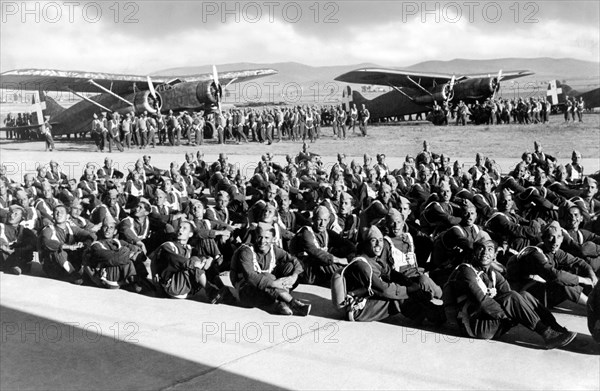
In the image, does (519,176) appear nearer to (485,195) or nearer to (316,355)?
(485,195)

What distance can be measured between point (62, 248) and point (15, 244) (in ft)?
2.72

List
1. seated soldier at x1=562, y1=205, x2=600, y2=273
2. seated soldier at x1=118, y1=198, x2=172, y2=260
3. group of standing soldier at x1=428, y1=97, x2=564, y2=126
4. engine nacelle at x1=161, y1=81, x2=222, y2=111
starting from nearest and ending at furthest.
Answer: seated soldier at x1=562, y1=205, x2=600, y2=273
seated soldier at x1=118, y1=198, x2=172, y2=260
engine nacelle at x1=161, y1=81, x2=222, y2=111
group of standing soldier at x1=428, y1=97, x2=564, y2=126

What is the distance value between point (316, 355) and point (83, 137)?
30.3 m

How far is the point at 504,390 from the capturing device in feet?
13.7

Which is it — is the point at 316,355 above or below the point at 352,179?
below

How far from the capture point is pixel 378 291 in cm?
554

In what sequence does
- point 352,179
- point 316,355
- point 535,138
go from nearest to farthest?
point 316,355
point 352,179
point 535,138

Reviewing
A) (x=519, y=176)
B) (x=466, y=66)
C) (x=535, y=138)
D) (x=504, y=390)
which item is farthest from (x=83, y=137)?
(x=466, y=66)

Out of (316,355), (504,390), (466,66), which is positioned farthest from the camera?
(466,66)

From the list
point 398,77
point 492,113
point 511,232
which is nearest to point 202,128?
point 398,77

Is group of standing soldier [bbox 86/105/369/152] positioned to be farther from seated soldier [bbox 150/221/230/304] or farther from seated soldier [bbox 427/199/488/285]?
seated soldier [bbox 427/199/488/285]

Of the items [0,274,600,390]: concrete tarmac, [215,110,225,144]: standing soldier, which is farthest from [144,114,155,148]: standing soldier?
[0,274,600,390]: concrete tarmac

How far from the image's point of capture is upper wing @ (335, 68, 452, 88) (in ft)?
97.6

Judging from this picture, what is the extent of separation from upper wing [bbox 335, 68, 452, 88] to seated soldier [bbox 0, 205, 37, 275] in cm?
2336
